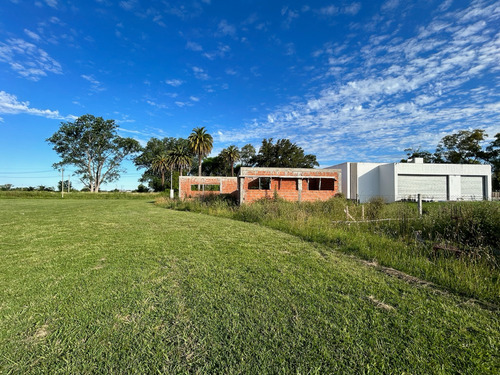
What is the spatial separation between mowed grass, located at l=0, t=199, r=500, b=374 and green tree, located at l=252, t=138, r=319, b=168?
1438 inches

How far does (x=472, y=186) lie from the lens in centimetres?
2375

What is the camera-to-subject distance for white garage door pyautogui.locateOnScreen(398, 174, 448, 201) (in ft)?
75.6

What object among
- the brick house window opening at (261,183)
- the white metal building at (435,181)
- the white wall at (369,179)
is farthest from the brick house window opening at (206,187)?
the white wall at (369,179)

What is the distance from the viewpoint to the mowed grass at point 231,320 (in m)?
1.67

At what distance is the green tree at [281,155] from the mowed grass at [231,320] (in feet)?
120

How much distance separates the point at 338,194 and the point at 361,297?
47.3 feet

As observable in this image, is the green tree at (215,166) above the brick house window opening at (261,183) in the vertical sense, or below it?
above

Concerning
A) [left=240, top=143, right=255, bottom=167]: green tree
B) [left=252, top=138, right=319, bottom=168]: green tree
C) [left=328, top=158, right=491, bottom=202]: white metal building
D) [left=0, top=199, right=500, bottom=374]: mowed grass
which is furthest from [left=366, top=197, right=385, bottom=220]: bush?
[left=240, top=143, right=255, bottom=167]: green tree

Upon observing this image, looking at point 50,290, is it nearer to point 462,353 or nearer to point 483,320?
point 462,353

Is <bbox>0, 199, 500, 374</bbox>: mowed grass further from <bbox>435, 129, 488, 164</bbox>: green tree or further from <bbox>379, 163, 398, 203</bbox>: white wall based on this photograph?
<bbox>435, 129, 488, 164</bbox>: green tree

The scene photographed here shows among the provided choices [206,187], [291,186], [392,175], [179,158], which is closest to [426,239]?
[291,186]

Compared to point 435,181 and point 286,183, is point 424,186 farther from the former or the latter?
point 286,183

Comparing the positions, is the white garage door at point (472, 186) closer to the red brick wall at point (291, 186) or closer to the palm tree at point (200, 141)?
the red brick wall at point (291, 186)

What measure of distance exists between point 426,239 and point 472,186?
25241 millimetres
